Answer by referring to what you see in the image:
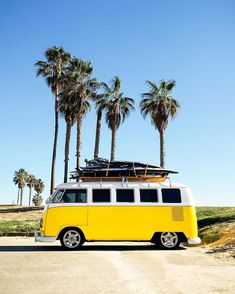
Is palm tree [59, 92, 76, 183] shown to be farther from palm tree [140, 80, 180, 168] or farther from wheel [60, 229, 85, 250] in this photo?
wheel [60, 229, 85, 250]

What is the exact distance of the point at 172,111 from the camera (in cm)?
4078

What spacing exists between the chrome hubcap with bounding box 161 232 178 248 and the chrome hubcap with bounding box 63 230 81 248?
3.34 metres

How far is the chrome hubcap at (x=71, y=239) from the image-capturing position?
13805 millimetres

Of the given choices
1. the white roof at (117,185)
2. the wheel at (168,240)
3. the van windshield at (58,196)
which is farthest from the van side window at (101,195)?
the wheel at (168,240)

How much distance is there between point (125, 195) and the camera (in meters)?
14.3

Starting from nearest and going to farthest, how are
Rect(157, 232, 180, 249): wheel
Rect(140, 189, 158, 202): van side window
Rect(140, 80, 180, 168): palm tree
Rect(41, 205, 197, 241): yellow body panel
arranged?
Rect(41, 205, 197, 241): yellow body panel
Rect(157, 232, 180, 249): wheel
Rect(140, 189, 158, 202): van side window
Rect(140, 80, 180, 168): palm tree

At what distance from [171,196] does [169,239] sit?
1.70 m

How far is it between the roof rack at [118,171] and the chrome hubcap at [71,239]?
216 centimetres

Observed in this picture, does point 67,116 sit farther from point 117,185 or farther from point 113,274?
point 113,274

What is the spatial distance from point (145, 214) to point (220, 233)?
5321 mm

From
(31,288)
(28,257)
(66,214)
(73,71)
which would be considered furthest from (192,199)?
(73,71)

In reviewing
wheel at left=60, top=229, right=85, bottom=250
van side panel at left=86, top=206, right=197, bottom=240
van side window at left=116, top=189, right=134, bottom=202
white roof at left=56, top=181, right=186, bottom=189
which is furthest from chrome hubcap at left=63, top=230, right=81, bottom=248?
van side window at left=116, top=189, right=134, bottom=202

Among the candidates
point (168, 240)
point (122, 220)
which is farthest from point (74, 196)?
point (168, 240)

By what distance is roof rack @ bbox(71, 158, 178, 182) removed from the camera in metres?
14.3
